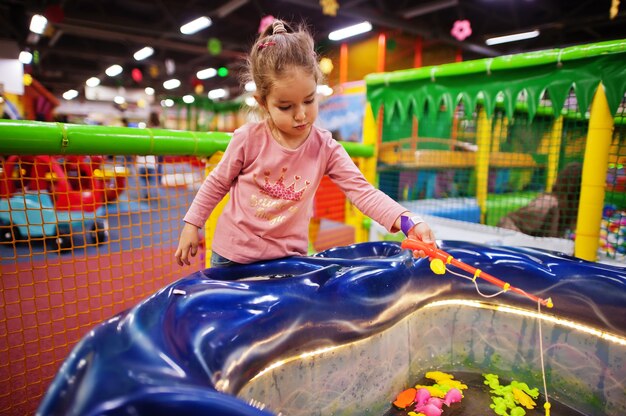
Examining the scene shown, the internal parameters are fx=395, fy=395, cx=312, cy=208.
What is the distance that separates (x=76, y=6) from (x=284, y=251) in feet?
31.7

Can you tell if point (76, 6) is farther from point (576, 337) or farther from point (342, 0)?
point (576, 337)

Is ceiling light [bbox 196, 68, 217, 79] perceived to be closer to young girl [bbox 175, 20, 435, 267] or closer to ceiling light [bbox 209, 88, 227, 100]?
ceiling light [bbox 209, 88, 227, 100]

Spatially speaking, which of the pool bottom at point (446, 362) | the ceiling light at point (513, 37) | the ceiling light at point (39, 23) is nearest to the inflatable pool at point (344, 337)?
the pool bottom at point (446, 362)

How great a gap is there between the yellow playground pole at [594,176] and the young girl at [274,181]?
4.09 ft

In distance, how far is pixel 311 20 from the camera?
9250 mm

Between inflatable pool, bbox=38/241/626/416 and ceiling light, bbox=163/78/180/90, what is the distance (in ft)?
57.3

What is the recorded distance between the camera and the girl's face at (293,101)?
1.03 m

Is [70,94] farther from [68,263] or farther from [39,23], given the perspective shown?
[68,263]

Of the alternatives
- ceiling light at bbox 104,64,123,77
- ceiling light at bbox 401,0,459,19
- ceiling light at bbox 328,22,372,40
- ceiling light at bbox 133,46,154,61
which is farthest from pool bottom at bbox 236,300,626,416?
ceiling light at bbox 104,64,123,77

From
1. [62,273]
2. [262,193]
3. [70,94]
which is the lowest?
[62,273]

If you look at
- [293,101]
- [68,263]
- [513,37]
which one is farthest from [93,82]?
[293,101]

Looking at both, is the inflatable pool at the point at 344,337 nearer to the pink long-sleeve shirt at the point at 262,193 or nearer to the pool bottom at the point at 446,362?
the pool bottom at the point at 446,362

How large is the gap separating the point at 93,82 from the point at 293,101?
1950 centimetres

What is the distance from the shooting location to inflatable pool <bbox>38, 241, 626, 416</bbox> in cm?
59
